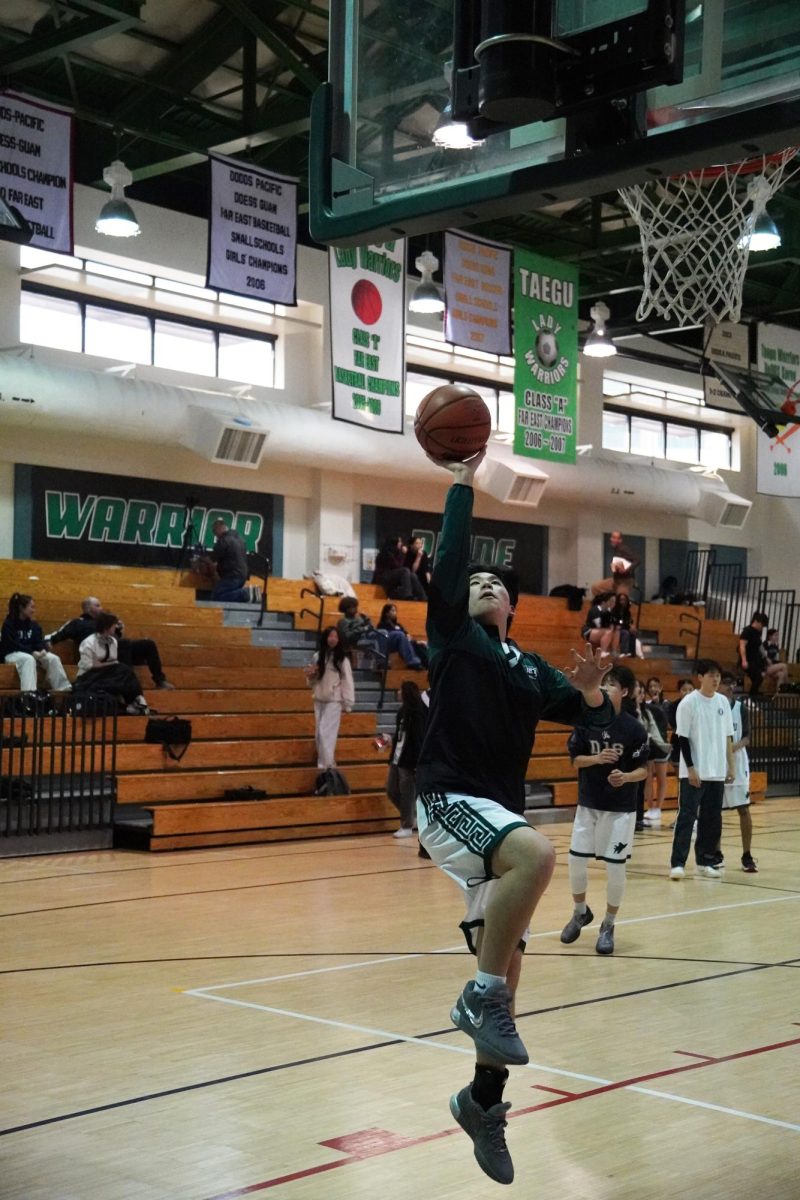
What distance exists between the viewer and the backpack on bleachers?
14.8 meters

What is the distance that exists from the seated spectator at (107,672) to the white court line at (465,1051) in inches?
289

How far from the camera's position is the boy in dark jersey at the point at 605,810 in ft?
28.0

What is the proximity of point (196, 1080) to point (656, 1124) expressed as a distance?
1.79m

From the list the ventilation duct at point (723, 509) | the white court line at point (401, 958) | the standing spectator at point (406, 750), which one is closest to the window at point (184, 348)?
the standing spectator at point (406, 750)

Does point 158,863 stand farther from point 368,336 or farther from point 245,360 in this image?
point 245,360

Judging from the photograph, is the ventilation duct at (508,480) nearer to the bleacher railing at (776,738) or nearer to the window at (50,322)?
the bleacher railing at (776,738)

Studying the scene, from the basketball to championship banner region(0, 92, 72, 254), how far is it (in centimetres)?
982

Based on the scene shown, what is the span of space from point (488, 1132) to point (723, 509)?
24119 millimetres

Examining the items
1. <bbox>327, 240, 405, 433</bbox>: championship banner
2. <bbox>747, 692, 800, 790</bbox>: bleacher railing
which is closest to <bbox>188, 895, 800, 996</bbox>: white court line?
<bbox>327, 240, 405, 433</bbox>: championship banner

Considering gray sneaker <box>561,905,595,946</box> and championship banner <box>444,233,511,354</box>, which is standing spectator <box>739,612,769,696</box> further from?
gray sneaker <box>561,905,595,946</box>

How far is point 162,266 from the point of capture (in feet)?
65.4

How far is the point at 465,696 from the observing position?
4.48m

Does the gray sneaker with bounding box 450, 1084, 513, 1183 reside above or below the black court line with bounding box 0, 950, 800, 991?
above

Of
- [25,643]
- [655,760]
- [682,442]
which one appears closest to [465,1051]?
[25,643]
